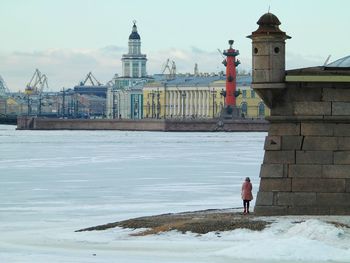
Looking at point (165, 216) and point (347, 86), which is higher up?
point (347, 86)

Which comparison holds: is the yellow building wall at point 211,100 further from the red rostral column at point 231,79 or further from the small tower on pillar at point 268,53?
the small tower on pillar at point 268,53

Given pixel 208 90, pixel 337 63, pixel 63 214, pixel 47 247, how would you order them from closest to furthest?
pixel 47 247 → pixel 337 63 → pixel 63 214 → pixel 208 90

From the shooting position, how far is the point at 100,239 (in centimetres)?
1980

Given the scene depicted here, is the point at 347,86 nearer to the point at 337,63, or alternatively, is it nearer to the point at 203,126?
the point at 337,63

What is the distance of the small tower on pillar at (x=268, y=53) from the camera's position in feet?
68.7

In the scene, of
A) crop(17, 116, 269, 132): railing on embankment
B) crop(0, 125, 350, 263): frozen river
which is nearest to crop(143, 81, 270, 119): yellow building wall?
crop(17, 116, 269, 132): railing on embankment

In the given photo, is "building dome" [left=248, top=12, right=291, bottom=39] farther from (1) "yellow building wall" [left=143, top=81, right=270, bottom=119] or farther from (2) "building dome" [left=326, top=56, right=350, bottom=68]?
(1) "yellow building wall" [left=143, top=81, right=270, bottom=119]

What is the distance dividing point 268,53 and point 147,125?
132m

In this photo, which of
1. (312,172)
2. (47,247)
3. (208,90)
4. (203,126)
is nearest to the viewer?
(47,247)

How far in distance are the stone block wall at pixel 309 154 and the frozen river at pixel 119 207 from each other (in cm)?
128

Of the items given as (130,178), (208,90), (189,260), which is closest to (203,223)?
(189,260)

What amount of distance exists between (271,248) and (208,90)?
6275 inches

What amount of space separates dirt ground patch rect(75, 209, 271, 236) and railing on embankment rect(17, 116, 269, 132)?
390ft

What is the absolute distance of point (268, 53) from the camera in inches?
827
